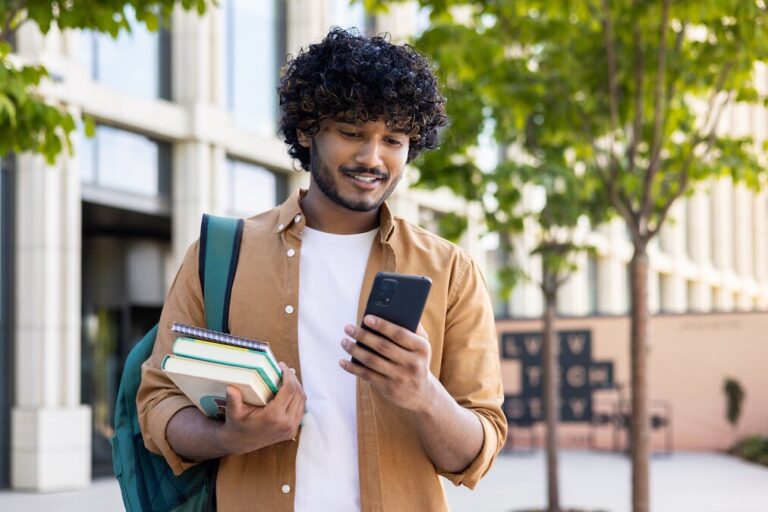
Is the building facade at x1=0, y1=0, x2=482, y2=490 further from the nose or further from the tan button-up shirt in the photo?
the nose

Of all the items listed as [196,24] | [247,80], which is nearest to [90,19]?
[196,24]

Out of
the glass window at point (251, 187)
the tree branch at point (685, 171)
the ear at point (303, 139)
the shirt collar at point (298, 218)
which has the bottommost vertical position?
the shirt collar at point (298, 218)

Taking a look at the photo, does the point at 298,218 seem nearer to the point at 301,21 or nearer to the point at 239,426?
the point at 239,426

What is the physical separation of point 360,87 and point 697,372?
775 inches

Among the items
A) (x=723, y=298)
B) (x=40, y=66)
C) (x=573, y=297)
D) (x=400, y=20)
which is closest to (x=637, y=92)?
(x=40, y=66)

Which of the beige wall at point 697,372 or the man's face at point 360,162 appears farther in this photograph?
the beige wall at point 697,372

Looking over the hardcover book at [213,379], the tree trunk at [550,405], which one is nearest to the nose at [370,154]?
the hardcover book at [213,379]

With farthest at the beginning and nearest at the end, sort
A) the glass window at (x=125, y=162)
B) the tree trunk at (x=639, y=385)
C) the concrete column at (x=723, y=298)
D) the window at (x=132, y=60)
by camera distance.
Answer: the concrete column at (x=723, y=298)
the window at (x=132, y=60)
the glass window at (x=125, y=162)
the tree trunk at (x=639, y=385)

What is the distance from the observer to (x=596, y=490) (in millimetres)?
14250

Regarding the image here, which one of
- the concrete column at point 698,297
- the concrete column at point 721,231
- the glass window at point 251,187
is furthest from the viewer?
the concrete column at point 721,231

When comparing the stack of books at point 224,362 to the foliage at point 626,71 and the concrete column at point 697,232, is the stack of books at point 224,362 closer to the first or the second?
the foliage at point 626,71

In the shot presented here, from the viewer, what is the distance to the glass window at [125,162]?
14.1m

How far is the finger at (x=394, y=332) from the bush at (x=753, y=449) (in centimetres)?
1720

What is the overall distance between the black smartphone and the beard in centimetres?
41
